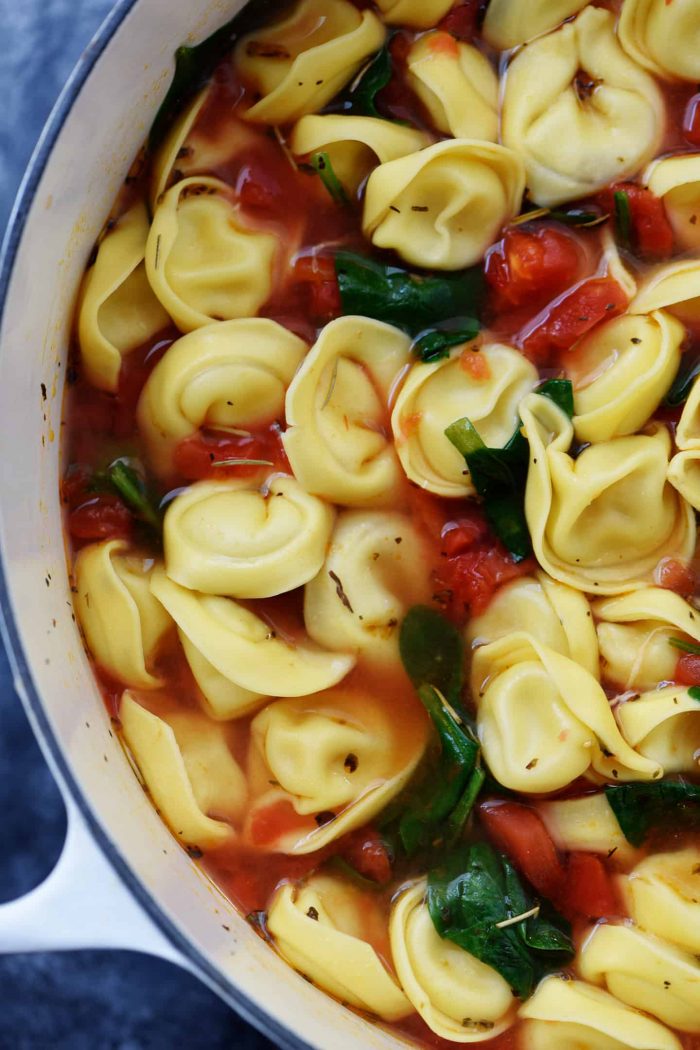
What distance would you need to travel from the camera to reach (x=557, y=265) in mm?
3350

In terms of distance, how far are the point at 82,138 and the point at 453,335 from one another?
1262 millimetres

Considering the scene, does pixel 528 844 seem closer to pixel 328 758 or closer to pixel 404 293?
pixel 328 758

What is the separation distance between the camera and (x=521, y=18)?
3.40 meters

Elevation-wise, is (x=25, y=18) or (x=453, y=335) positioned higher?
(x=25, y=18)

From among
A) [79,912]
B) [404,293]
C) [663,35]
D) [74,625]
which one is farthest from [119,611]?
[663,35]

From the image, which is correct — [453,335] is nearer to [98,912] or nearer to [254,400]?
[254,400]

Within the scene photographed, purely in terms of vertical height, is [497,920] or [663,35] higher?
[663,35]

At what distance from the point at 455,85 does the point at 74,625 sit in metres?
2.05

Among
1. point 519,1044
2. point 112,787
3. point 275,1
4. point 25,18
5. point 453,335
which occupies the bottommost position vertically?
point 519,1044

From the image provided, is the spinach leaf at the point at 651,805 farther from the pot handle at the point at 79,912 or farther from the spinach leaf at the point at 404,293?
the spinach leaf at the point at 404,293

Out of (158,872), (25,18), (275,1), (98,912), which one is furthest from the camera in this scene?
(25,18)

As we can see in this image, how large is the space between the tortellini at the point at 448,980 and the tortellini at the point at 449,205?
208 centimetres

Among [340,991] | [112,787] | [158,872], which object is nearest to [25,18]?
[112,787]

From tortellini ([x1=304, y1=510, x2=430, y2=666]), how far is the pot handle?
1003 mm
